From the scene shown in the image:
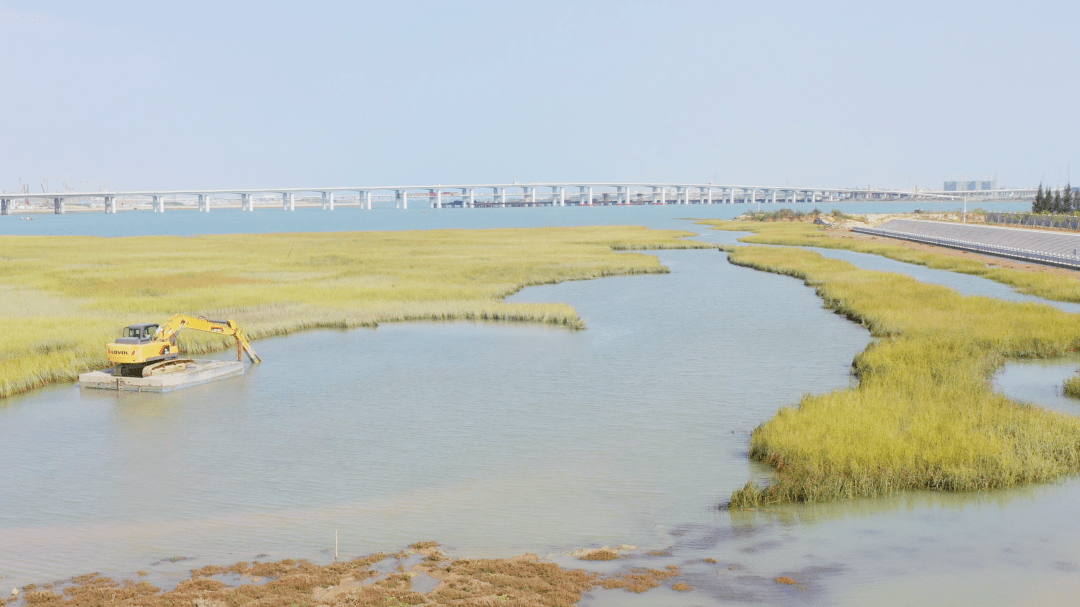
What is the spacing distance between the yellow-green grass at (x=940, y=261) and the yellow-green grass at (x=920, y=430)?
15530mm

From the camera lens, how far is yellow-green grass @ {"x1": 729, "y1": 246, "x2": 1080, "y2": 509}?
15.0 meters

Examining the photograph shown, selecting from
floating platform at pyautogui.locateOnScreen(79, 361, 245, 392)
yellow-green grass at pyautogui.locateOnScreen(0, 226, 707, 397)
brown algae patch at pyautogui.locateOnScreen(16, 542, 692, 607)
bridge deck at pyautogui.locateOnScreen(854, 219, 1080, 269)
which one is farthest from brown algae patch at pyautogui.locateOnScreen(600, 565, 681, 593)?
bridge deck at pyautogui.locateOnScreen(854, 219, 1080, 269)

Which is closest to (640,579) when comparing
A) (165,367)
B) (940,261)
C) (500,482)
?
(500,482)

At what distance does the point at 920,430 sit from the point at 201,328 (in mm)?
18440

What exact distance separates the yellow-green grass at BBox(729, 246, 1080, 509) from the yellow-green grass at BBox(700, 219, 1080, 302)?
15.5 meters

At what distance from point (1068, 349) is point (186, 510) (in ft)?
80.8

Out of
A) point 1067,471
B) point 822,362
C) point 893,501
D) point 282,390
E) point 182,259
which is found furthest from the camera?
point 182,259

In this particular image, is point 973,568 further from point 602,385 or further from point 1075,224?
point 1075,224

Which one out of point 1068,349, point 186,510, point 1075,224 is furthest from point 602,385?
point 1075,224

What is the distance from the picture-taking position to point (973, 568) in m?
12.2

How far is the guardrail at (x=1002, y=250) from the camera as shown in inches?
2145

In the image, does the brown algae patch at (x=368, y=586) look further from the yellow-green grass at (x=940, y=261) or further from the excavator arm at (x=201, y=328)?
the yellow-green grass at (x=940, y=261)

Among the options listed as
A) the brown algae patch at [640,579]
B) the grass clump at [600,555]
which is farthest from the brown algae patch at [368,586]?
the grass clump at [600,555]

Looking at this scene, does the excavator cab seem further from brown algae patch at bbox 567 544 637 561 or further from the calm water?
brown algae patch at bbox 567 544 637 561
